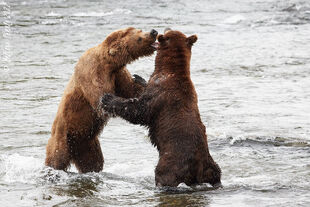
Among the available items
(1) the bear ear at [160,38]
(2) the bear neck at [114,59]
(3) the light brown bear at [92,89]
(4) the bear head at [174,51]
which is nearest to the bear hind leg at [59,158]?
(3) the light brown bear at [92,89]

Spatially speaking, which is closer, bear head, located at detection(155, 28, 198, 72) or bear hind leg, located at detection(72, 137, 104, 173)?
bear head, located at detection(155, 28, 198, 72)

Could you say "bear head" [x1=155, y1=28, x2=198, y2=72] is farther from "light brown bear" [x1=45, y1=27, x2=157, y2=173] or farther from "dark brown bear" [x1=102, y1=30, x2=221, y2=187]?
"light brown bear" [x1=45, y1=27, x2=157, y2=173]

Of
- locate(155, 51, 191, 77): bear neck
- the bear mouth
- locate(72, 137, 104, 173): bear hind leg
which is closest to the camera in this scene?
locate(155, 51, 191, 77): bear neck

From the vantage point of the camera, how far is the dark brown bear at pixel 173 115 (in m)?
6.34

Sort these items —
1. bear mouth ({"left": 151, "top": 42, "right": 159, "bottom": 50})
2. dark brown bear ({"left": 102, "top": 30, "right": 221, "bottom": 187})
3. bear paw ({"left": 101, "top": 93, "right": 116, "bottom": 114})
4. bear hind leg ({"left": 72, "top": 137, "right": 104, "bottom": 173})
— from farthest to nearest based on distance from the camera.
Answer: bear hind leg ({"left": 72, "top": 137, "right": 104, "bottom": 173}) → bear mouth ({"left": 151, "top": 42, "right": 159, "bottom": 50}) → bear paw ({"left": 101, "top": 93, "right": 116, "bottom": 114}) → dark brown bear ({"left": 102, "top": 30, "right": 221, "bottom": 187})

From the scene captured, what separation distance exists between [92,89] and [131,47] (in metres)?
0.61

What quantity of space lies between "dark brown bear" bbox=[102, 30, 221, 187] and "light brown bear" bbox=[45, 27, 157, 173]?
280mm

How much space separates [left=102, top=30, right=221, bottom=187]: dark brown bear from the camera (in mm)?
6340

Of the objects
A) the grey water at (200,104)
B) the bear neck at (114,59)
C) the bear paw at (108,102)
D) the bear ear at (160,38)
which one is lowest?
the grey water at (200,104)

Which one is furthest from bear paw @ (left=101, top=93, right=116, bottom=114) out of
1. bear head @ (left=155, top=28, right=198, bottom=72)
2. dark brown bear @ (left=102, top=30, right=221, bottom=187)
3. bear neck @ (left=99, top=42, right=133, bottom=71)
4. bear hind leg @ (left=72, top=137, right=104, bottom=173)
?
bear hind leg @ (left=72, top=137, right=104, bottom=173)

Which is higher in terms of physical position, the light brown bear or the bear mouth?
the bear mouth

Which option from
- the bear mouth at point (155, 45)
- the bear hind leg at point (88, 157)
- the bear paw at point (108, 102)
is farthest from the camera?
the bear hind leg at point (88, 157)

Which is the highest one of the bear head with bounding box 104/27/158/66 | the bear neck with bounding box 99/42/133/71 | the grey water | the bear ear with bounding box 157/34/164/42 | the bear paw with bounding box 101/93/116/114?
the bear ear with bounding box 157/34/164/42

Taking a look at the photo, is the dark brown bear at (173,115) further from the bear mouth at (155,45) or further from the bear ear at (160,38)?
the bear mouth at (155,45)
